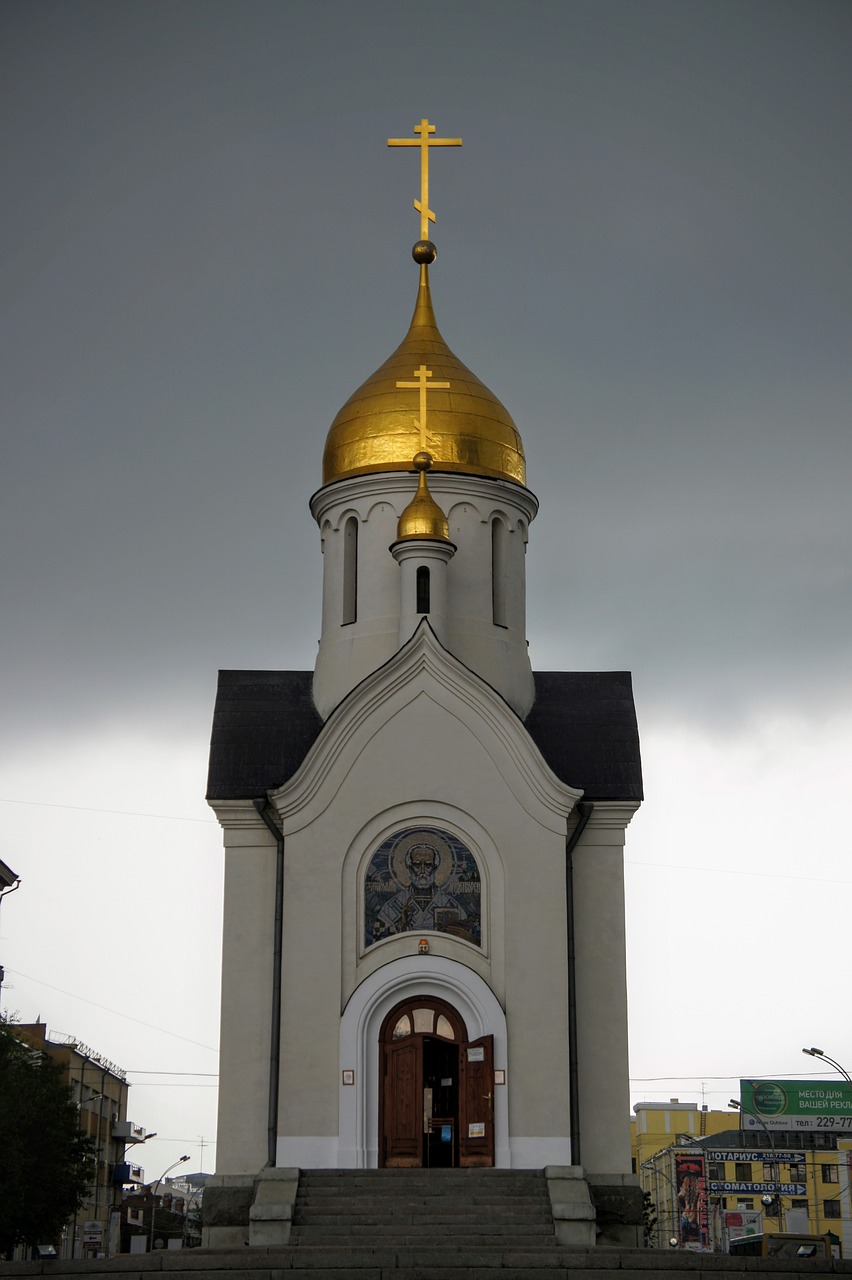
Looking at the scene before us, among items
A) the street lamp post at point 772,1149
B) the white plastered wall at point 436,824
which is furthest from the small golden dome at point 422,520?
the street lamp post at point 772,1149

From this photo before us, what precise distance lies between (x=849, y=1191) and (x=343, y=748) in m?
38.1

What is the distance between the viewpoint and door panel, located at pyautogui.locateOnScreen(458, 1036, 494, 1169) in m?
18.4

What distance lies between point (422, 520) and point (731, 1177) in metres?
41.1

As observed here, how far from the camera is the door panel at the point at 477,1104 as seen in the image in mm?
18422

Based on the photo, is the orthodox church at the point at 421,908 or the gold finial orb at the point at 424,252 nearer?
the orthodox church at the point at 421,908

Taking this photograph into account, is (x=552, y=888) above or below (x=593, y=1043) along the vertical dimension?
above

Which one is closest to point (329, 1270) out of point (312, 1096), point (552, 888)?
point (312, 1096)

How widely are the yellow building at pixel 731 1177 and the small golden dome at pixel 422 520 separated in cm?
1812

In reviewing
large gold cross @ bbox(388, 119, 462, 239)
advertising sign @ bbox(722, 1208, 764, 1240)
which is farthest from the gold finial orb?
advertising sign @ bbox(722, 1208, 764, 1240)

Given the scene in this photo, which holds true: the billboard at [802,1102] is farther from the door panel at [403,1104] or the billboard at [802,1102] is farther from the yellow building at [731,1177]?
the door panel at [403,1104]

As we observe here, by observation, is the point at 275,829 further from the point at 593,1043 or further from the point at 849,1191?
the point at 849,1191

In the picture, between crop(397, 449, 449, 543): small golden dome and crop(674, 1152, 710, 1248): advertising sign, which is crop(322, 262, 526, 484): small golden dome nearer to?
crop(397, 449, 449, 543): small golden dome

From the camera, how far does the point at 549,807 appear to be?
1969cm

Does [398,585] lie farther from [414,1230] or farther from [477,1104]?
[414,1230]
